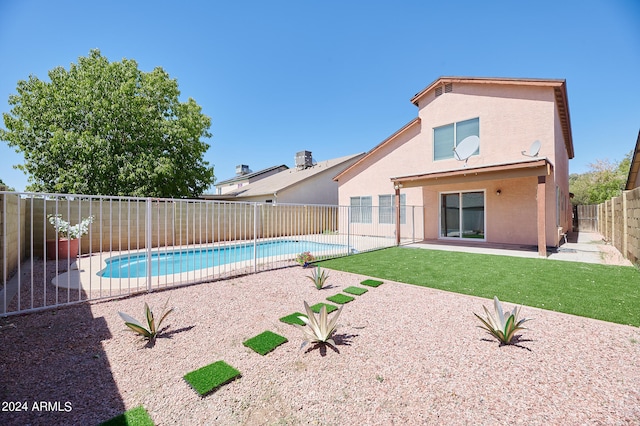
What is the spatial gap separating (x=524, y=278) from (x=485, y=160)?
6.84 m

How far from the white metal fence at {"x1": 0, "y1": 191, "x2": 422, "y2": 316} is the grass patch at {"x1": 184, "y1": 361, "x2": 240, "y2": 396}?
2647mm

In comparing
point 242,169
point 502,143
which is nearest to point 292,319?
point 502,143

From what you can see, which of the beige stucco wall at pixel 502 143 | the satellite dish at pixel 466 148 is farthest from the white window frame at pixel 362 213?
the satellite dish at pixel 466 148

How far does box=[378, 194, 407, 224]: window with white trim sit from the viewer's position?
1416 cm

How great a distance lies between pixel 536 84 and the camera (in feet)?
33.0

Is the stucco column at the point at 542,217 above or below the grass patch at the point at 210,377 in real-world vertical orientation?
above

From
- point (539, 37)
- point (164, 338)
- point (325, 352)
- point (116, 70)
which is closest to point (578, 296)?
point (325, 352)

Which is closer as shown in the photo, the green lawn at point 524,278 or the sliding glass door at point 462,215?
the green lawn at point 524,278

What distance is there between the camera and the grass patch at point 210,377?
2.46 metres

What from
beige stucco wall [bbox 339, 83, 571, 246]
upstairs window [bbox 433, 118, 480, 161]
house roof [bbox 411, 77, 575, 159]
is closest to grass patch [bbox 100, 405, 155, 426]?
beige stucco wall [bbox 339, 83, 571, 246]

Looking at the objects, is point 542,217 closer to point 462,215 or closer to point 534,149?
point 534,149

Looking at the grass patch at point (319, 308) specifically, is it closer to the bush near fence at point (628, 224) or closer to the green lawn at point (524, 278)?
the green lawn at point (524, 278)

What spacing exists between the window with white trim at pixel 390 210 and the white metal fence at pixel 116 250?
68 mm

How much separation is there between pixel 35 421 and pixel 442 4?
13969 mm
